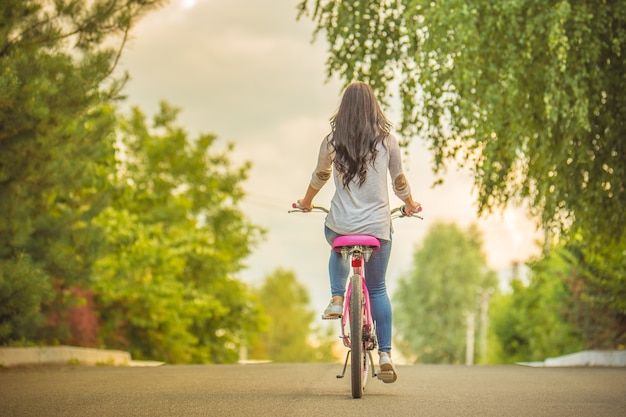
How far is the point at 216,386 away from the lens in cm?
914

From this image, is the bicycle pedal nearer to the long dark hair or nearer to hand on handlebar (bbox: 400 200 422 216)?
hand on handlebar (bbox: 400 200 422 216)

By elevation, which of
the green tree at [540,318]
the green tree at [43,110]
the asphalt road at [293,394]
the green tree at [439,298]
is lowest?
the asphalt road at [293,394]

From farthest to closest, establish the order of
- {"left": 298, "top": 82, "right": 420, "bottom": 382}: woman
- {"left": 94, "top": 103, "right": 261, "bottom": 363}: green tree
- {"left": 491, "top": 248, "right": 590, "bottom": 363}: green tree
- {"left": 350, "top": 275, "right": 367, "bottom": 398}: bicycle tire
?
{"left": 491, "top": 248, "right": 590, "bottom": 363}: green tree < {"left": 94, "top": 103, "right": 261, "bottom": 363}: green tree < {"left": 298, "top": 82, "right": 420, "bottom": 382}: woman < {"left": 350, "top": 275, "right": 367, "bottom": 398}: bicycle tire

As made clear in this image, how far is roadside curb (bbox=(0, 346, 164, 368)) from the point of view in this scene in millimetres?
12895

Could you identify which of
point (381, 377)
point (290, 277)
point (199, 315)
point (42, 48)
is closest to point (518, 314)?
point (199, 315)

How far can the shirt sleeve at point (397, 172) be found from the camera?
7.81 metres

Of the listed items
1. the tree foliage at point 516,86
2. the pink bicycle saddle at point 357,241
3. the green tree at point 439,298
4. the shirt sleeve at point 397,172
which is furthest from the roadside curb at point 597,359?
the green tree at point 439,298

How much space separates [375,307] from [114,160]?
11955 millimetres

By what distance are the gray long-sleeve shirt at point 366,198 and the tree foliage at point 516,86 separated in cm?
558

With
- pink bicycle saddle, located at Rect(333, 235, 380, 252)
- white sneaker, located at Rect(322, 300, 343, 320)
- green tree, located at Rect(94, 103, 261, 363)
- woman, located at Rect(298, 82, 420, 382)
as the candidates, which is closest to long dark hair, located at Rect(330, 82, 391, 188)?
woman, located at Rect(298, 82, 420, 382)

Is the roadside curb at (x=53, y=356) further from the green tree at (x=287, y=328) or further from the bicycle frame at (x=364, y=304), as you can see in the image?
the green tree at (x=287, y=328)

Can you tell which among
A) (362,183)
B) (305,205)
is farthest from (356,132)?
(305,205)

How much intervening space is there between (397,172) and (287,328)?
81.7 m

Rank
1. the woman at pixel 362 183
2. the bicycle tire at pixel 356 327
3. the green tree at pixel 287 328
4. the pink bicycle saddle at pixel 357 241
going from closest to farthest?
the bicycle tire at pixel 356 327 < the pink bicycle saddle at pixel 357 241 < the woman at pixel 362 183 < the green tree at pixel 287 328
